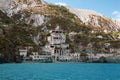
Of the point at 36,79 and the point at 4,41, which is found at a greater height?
the point at 4,41

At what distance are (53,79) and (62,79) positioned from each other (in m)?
1.95

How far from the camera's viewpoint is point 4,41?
197875 millimetres

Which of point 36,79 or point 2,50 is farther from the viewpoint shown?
point 2,50

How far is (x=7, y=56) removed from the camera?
18738 centimetres

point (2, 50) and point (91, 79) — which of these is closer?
point (91, 79)

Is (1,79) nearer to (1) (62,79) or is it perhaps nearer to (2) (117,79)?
(1) (62,79)

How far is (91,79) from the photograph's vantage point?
3056 inches

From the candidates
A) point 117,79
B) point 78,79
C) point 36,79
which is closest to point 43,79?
point 36,79

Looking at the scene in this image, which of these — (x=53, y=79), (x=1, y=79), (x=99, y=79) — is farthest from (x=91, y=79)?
(x=1, y=79)

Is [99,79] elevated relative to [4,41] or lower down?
lower down

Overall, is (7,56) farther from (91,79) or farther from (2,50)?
(91,79)

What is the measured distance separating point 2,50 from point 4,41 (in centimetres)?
1152

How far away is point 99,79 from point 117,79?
3.89 m

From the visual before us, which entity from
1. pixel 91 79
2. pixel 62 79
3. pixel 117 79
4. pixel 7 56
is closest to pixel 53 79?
pixel 62 79
